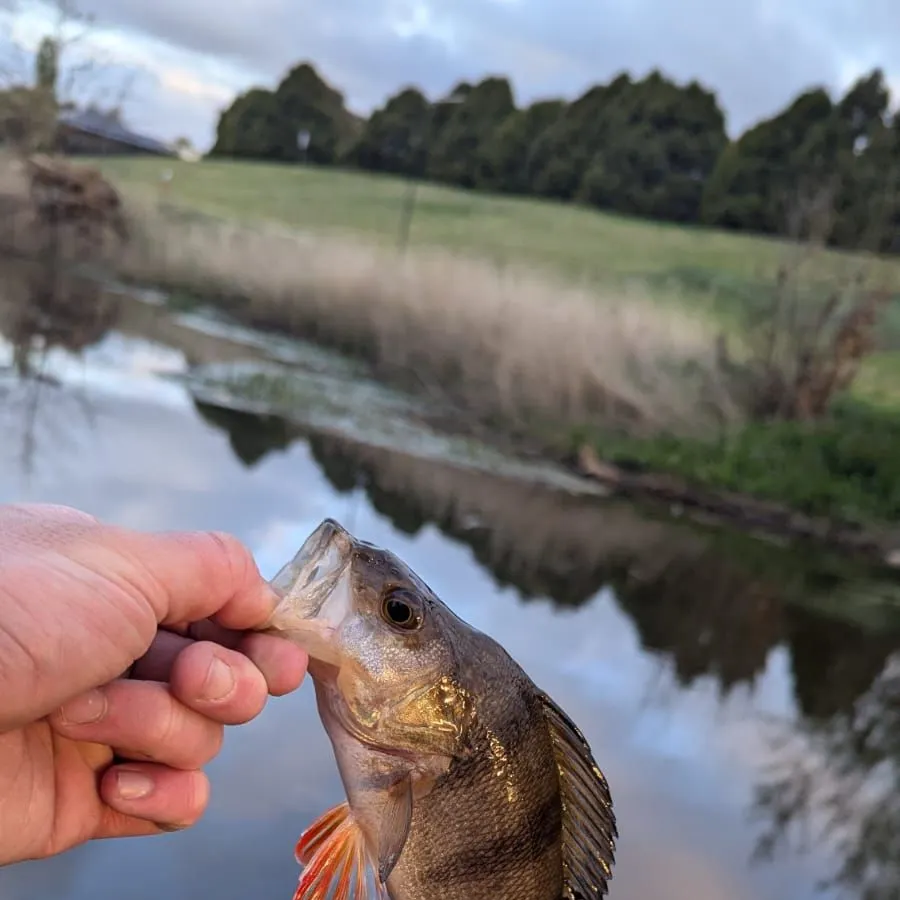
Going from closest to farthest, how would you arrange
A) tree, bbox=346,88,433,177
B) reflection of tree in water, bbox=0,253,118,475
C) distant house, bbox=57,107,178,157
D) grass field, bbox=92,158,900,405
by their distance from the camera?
reflection of tree in water, bbox=0,253,118,475 < grass field, bbox=92,158,900,405 < distant house, bbox=57,107,178,157 < tree, bbox=346,88,433,177

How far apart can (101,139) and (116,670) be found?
28037 mm

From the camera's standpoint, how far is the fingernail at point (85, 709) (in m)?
1.32

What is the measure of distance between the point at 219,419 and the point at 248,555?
711 centimetres

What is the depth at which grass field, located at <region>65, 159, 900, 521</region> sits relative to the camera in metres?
9.96

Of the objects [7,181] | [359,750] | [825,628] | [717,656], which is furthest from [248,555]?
[7,181]

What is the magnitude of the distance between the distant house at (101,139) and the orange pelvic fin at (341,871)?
20712mm

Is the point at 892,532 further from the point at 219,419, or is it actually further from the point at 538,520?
the point at 219,419

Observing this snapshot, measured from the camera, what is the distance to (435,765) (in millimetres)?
1457

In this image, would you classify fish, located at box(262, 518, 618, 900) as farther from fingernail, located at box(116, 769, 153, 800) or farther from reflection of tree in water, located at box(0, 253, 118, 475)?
reflection of tree in water, located at box(0, 253, 118, 475)

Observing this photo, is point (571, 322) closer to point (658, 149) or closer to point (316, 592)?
point (316, 592)

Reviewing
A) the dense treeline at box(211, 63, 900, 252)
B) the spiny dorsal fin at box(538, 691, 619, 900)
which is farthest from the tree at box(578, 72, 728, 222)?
the spiny dorsal fin at box(538, 691, 619, 900)

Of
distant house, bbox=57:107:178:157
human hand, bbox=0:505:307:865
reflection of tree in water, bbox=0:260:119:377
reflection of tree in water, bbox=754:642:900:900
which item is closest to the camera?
human hand, bbox=0:505:307:865

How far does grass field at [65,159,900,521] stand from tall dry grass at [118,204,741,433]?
3cm

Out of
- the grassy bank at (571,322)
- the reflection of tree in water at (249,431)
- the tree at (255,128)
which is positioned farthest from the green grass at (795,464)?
the tree at (255,128)
